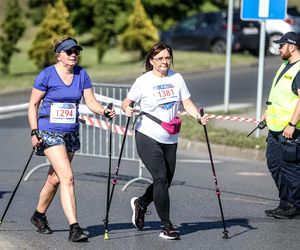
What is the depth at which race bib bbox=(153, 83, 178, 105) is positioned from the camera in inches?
345

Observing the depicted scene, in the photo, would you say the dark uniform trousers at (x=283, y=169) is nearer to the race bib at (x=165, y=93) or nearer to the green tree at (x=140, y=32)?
the race bib at (x=165, y=93)

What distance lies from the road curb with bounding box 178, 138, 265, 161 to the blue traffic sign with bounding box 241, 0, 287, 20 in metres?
2.07

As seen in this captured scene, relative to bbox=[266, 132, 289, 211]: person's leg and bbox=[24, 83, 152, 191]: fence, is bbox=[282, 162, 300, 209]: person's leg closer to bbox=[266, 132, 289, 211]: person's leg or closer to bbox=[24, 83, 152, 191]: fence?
bbox=[266, 132, 289, 211]: person's leg

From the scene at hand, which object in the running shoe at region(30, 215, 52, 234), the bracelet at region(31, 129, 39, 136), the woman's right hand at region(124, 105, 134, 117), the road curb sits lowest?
the road curb

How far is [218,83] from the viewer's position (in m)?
24.9

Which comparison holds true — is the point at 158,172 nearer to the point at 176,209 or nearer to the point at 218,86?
the point at 176,209

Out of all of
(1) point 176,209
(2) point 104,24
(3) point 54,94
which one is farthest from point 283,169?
(2) point 104,24

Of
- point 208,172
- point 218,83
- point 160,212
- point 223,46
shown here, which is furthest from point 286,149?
point 223,46

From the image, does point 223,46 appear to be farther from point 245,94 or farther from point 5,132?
point 5,132

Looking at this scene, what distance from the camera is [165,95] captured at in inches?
346

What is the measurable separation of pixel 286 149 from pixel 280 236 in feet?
3.40

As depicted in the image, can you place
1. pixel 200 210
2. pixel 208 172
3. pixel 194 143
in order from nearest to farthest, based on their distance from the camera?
1. pixel 200 210
2. pixel 208 172
3. pixel 194 143

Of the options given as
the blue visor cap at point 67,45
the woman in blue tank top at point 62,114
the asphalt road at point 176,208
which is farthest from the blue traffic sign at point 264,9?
the blue visor cap at point 67,45

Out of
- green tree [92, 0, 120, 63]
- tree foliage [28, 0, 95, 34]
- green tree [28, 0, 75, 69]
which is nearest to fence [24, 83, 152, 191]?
green tree [28, 0, 75, 69]
